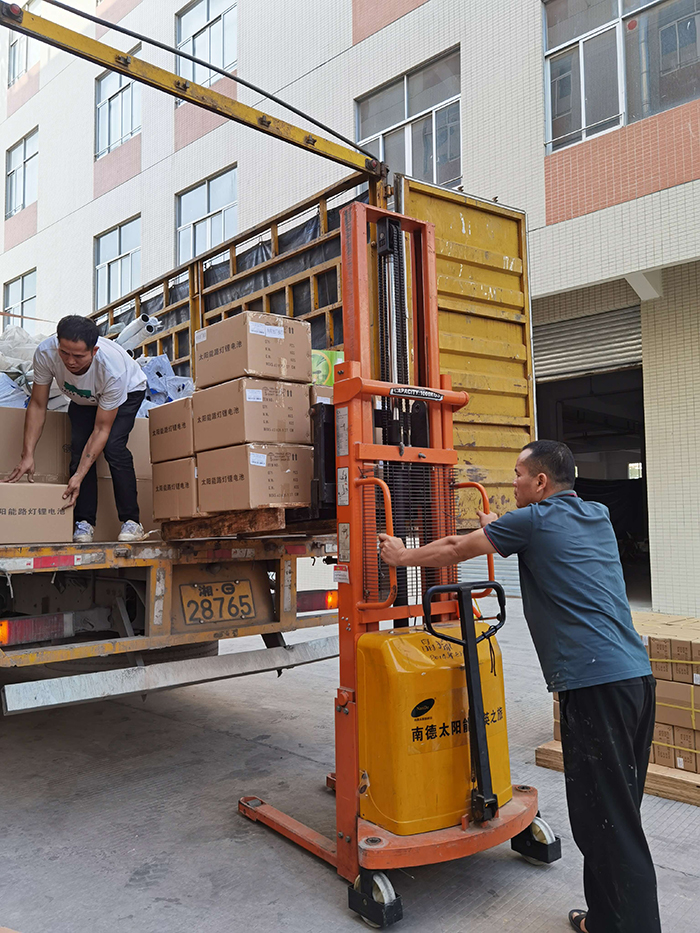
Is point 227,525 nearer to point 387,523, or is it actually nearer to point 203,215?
point 387,523

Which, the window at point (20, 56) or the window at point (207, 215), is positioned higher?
the window at point (20, 56)

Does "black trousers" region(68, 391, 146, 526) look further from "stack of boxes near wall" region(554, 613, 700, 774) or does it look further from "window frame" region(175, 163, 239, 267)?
"window frame" region(175, 163, 239, 267)

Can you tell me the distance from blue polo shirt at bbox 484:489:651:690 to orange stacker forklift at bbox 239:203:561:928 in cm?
32

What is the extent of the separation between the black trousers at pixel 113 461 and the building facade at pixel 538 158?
19.3 feet

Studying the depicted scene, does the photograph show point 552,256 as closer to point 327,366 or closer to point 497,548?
point 327,366

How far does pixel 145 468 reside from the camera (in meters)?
4.83

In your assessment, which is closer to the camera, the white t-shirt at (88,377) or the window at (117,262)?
the white t-shirt at (88,377)

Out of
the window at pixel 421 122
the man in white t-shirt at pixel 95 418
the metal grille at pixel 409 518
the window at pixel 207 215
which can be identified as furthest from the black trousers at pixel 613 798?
the window at pixel 207 215

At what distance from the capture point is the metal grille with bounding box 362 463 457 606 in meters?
3.20

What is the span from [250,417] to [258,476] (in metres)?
0.27

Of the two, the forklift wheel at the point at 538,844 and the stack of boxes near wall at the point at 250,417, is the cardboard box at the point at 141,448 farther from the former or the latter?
the forklift wheel at the point at 538,844

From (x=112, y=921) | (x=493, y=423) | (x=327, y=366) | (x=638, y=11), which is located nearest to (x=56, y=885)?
(x=112, y=921)

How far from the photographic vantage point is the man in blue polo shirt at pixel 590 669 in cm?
259

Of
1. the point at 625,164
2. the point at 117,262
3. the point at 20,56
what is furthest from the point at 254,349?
the point at 20,56
